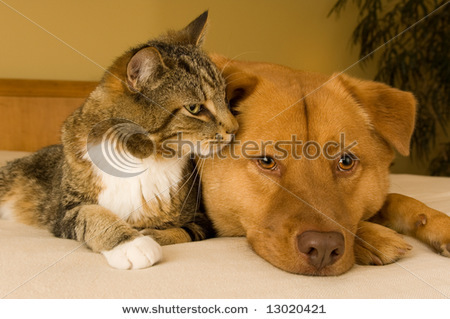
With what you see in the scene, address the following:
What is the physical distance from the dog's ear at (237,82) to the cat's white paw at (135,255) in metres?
0.70

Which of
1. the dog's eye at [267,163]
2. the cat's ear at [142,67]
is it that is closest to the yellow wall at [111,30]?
the cat's ear at [142,67]

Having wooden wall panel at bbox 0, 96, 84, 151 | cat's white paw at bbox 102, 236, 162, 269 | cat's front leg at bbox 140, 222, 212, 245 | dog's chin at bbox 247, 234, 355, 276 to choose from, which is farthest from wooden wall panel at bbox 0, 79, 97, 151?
dog's chin at bbox 247, 234, 355, 276

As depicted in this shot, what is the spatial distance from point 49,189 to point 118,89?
0.71 m

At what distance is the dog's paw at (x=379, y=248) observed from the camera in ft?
4.13

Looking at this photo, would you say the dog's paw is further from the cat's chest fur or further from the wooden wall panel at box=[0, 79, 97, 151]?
the wooden wall panel at box=[0, 79, 97, 151]

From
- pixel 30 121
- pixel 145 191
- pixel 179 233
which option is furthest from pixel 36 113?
pixel 179 233

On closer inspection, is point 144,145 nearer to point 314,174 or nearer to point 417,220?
point 314,174

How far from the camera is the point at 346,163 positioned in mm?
1442

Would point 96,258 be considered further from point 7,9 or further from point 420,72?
point 420,72

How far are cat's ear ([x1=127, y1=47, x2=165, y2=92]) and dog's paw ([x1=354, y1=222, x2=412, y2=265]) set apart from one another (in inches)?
33.7

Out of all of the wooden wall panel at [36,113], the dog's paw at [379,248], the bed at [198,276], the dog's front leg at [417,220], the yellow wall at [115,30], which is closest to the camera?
the bed at [198,276]

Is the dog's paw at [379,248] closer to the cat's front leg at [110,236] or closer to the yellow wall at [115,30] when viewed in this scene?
the cat's front leg at [110,236]

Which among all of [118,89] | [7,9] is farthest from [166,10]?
[118,89]

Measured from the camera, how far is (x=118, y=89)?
1.47 meters
